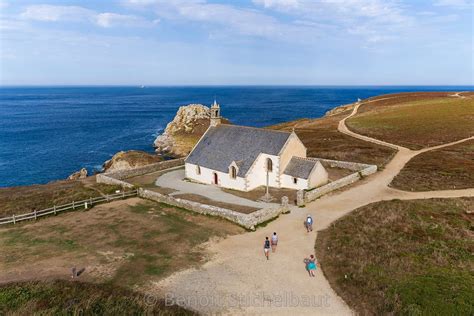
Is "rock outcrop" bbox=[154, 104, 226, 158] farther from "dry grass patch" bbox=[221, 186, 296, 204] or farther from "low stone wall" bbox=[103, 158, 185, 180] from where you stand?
"dry grass patch" bbox=[221, 186, 296, 204]

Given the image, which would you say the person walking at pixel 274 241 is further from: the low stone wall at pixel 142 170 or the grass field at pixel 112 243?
the low stone wall at pixel 142 170

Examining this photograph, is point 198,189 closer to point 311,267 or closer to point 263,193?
point 263,193

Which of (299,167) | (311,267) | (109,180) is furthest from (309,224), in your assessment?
(109,180)

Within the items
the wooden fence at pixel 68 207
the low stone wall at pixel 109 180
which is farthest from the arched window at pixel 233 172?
the low stone wall at pixel 109 180

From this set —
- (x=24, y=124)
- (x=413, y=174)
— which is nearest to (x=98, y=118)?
(x=24, y=124)

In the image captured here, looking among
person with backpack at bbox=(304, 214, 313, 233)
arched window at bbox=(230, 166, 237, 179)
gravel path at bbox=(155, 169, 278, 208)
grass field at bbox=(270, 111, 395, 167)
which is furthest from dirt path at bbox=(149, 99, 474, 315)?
grass field at bbox=(270, 111, 395, 167)

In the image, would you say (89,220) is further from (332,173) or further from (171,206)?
(332,173)
